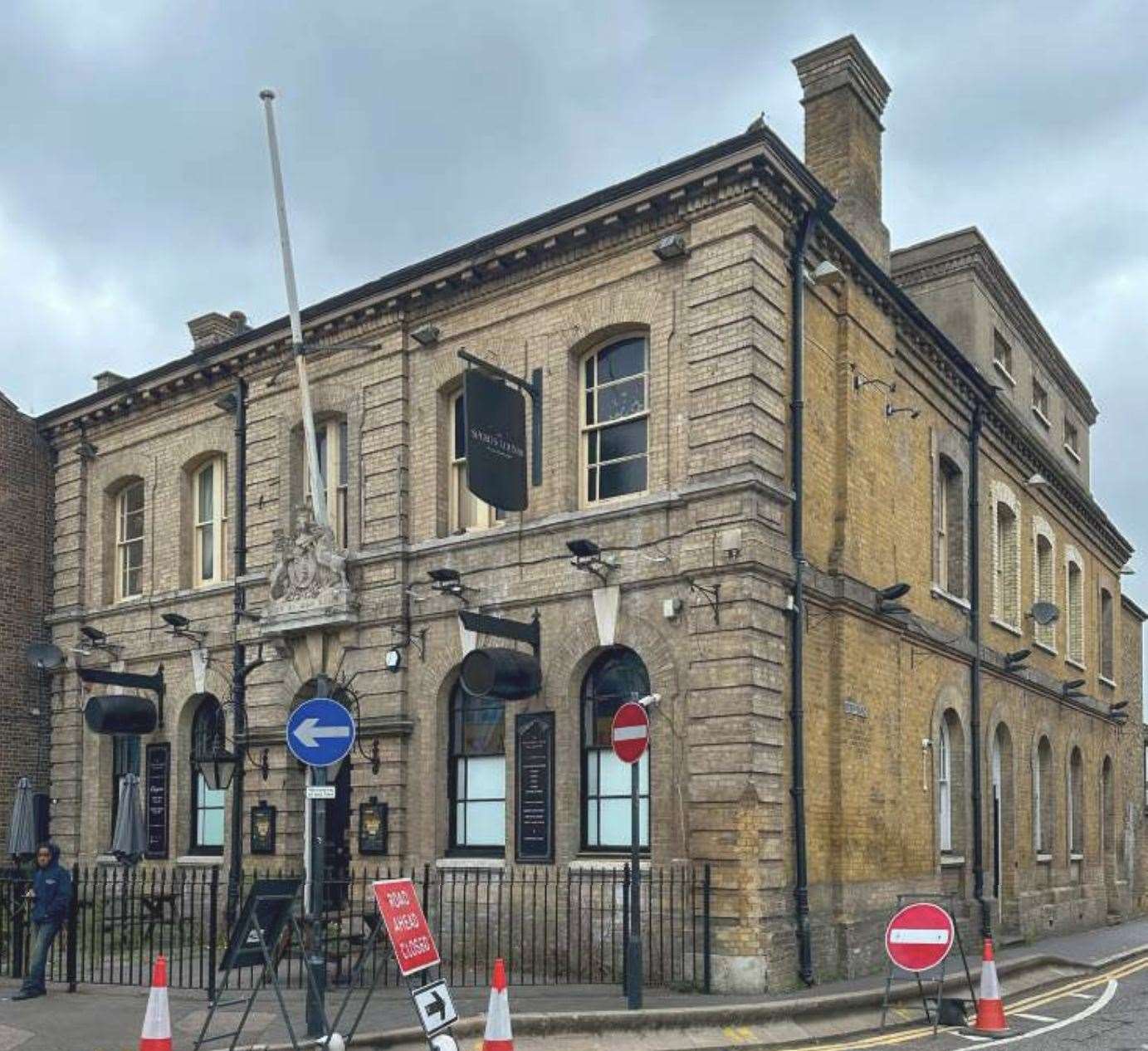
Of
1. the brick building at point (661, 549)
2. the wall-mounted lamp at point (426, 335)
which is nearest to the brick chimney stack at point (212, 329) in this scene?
the brick building at point (661, 549)

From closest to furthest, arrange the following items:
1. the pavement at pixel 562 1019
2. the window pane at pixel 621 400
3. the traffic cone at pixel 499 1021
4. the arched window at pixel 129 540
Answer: the traffic cone at pixel 499 1021 → the pavement at pixel 562 1019 → the window pane at pixel 621 400 → the arched window at pixel 129 540

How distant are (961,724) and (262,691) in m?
10.4

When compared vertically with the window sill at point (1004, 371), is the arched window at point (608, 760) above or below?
below

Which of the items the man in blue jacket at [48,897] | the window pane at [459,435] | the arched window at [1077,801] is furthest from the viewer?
the arched window at [1077,801]

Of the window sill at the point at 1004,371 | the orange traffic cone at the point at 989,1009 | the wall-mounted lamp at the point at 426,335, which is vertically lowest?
the orange traffic cone at the point at 989,1009

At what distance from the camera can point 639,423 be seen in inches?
666

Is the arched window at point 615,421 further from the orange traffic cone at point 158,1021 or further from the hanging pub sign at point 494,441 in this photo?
the orange traffic cone at point 158,1021

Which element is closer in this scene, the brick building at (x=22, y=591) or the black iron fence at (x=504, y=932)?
the black iron fence at (x=504, y=932)

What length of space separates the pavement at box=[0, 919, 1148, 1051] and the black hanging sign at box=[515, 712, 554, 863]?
2.19m

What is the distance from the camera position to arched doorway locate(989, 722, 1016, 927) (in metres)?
22.6

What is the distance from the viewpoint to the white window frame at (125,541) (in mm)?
23750

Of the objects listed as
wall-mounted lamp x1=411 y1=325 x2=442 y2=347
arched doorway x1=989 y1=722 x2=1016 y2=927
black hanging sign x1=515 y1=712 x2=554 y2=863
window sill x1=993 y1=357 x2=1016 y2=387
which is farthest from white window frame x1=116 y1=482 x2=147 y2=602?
window sill x1=993 y1=357 x2=1016 y2=387

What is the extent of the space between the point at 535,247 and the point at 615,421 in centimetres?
251

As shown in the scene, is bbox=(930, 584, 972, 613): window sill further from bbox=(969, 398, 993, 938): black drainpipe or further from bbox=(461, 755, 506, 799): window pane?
bbox=(461, 755, 506, 799): window pane
